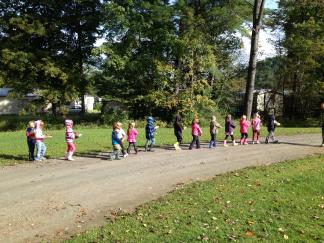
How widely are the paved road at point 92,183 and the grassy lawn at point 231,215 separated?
717mm

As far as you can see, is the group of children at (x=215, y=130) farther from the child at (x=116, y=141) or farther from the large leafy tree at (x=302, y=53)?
the large leafy tree at (x=302, y=53)

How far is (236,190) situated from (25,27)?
1183 inches

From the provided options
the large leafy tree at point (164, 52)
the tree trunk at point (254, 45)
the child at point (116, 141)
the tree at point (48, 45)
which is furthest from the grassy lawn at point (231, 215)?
the tree at point (48, 45)

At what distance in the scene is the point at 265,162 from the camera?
1479 centimetres

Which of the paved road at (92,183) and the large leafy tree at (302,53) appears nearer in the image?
the paved road at (92,183)

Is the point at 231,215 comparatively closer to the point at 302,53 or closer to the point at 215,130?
the point at 215,130

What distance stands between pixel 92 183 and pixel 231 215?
448cm

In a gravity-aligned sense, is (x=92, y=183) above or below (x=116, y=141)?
below

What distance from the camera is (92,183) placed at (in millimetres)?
11531

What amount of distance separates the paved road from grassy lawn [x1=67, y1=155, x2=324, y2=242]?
0.72 metres

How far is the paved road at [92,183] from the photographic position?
8.34 meters

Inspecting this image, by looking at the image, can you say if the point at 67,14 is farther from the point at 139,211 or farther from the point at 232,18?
the point at 139,211

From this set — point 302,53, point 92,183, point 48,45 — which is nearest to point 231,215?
point 92,183

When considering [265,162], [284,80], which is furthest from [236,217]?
[284,80]
